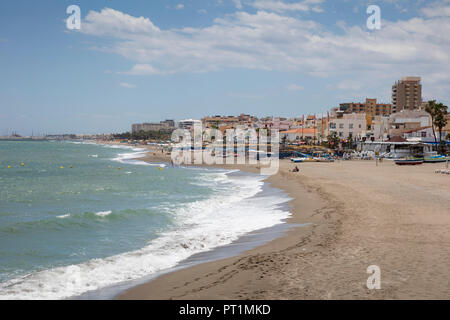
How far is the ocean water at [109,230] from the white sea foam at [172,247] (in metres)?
0.03

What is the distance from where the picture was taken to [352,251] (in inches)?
433

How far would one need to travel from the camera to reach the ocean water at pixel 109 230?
1040cm

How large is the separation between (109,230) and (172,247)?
4352 mm

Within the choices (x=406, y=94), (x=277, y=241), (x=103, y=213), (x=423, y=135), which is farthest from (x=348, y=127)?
(x=277, y=241)

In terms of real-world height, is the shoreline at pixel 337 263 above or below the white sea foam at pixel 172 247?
above

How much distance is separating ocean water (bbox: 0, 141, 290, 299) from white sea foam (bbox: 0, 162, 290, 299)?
0.03 metres

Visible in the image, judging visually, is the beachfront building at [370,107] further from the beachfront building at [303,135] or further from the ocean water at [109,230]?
the ocean water at [109,230]

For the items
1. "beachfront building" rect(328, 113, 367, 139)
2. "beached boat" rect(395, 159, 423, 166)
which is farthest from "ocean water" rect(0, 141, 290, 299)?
"beachfront building" rect(328, 113, 367, 139)

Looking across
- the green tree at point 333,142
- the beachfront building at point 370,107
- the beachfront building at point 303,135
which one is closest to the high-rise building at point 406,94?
the beachfront building at point 370,107

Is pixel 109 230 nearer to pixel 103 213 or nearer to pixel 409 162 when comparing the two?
pixel 103 213

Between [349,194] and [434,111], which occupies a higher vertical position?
[434,111]
